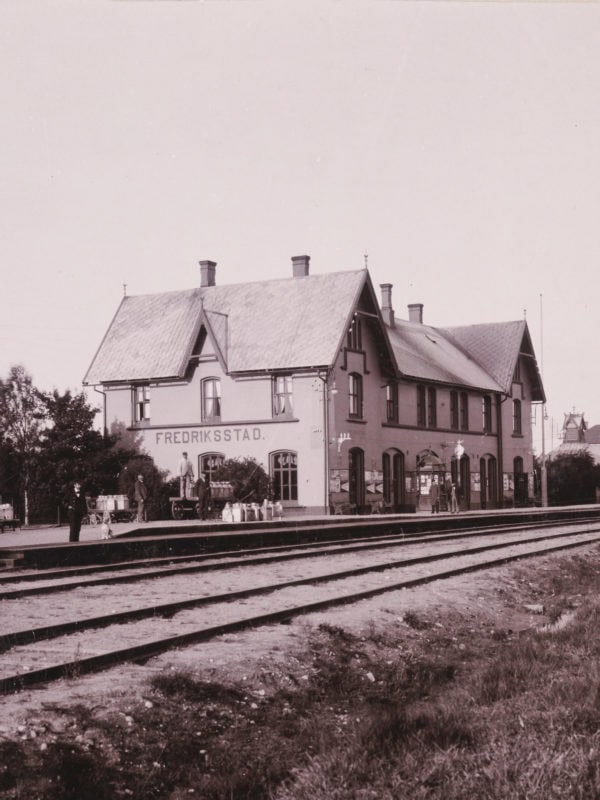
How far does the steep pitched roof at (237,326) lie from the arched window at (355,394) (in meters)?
2.52

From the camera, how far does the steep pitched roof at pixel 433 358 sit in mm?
46844

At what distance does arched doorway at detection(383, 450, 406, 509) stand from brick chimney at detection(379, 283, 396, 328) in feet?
25.5

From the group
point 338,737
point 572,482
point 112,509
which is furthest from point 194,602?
point 572,482

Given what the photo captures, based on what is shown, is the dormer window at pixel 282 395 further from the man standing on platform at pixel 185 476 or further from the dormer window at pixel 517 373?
the dormer window at pixel 517 373

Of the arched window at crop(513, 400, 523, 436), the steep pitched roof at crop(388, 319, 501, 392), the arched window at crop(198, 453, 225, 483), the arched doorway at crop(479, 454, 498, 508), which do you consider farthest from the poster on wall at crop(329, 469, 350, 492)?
the arched window at crop(513, 400, 523, 436)

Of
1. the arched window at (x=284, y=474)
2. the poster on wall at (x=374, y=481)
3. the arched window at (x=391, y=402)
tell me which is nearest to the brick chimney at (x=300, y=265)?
the arched window at (x=391, y=402)

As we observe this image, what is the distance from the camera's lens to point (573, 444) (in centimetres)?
11706

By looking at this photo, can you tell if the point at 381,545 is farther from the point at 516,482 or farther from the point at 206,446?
the point at 516,482

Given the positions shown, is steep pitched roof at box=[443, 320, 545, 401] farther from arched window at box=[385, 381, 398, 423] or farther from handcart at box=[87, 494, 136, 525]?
handcart at box=[87, 494, 136, 525]

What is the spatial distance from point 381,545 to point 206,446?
20408 mm

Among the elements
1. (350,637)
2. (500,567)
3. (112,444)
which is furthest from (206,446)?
(350,637)

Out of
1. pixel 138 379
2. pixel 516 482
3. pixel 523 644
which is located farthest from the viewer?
pixel 516 482

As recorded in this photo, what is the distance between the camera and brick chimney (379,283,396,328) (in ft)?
166

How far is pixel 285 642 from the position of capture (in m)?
9.33
